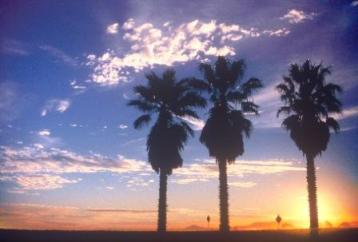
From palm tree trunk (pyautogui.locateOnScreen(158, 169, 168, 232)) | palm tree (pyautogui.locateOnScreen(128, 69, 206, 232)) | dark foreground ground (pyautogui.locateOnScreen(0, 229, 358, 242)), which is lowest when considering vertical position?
dark foreground ground (pyautogui.locateOnScreen(0, 229, 358, 242))

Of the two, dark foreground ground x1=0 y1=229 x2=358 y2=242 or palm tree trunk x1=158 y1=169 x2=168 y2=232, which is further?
palm tree trunk x1=158 y1=169 x2=168 y2=232

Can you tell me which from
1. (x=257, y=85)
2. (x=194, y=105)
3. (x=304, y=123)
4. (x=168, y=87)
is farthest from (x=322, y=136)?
(x=168, y=87)

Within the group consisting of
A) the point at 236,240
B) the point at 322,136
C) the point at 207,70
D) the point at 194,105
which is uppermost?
the point at 207,70

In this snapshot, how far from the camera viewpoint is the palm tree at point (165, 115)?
31.4m

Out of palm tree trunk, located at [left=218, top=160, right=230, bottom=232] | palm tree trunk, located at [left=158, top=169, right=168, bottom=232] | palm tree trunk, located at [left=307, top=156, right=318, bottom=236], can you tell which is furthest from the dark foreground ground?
palm tree trunk, located at [left=307, top=156, right=318, bottom=236]

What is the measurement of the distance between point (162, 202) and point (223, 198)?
172 inches

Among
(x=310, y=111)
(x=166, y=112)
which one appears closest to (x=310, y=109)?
(x=310, y=111)

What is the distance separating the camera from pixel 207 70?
106 ft

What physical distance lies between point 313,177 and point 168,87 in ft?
42.2

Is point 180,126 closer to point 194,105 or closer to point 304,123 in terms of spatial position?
point 194,105

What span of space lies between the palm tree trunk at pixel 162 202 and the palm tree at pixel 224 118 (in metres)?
3.84

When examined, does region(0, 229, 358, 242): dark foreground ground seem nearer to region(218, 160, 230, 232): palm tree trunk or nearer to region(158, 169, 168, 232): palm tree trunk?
region(158, 169, 168, 232): palm tree trunk

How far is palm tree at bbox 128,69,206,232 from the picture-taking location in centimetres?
3142

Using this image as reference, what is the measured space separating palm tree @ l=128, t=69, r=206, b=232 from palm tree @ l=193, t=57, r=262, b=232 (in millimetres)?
1504
